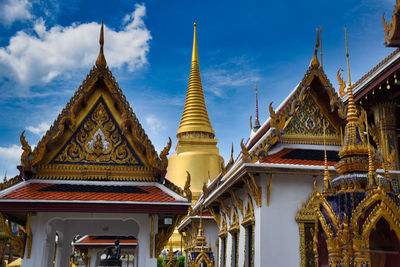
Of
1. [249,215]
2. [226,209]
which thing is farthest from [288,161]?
[226,209]

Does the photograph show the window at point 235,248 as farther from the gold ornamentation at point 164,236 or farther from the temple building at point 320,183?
the gold ornamentation at point 164,236

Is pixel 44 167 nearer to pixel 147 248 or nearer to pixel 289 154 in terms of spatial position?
pixel 147 248

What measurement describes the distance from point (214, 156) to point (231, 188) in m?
22.4

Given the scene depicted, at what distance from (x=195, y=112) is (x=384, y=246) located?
3163 centimetres

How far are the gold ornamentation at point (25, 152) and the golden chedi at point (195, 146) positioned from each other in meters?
24.2

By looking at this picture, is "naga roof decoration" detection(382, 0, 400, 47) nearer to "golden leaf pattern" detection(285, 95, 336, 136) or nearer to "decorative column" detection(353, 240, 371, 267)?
"golden leaf pattern" detection(285, 95, 336, 136)

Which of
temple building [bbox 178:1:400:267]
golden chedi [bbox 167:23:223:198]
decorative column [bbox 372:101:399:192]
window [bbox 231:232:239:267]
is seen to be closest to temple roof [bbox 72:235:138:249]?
temple building [bbox 178:1:400:267]

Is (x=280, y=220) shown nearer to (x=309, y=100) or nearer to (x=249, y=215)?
(x=249, y=215)

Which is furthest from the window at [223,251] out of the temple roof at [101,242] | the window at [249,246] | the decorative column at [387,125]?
the decorative column at [387,125]

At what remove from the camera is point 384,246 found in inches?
240

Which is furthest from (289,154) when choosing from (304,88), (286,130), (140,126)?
(140,126)

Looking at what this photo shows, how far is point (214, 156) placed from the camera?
117ft

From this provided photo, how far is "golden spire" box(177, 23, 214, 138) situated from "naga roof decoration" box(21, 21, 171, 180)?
26.5m

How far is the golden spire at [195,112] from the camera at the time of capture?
37.0m
